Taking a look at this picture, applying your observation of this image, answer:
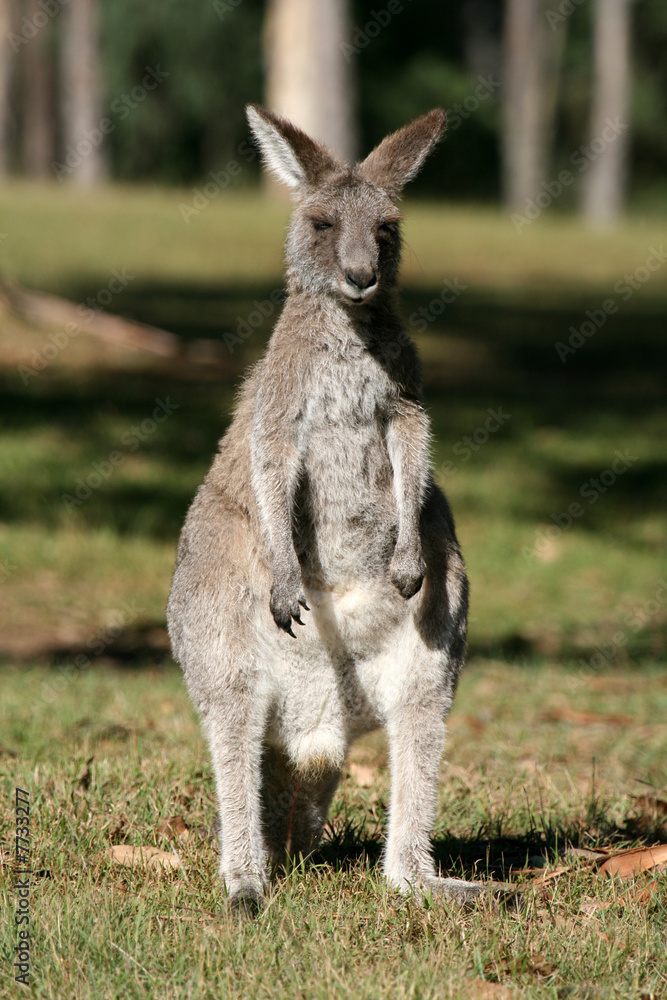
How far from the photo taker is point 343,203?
3.24 metres

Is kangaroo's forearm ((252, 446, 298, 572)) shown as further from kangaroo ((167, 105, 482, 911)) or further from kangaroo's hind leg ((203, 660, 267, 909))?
kangaroo's hind leg ((203, 660, 267, 909))

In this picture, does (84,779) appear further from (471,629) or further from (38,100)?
(38,100)

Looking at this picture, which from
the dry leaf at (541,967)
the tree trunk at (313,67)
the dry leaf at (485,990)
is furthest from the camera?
the tree trunk at (313,67)

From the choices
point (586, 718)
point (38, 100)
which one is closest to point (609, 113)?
point (38, 100)

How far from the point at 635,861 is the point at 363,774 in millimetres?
1298

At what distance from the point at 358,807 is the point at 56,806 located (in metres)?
0.97

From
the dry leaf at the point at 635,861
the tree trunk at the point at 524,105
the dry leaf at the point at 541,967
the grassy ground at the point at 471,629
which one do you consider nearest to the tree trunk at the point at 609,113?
the tree trunk at the point at 524,105

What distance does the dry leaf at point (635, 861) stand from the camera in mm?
3188

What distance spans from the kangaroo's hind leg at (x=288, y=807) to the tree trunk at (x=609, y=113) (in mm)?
23570

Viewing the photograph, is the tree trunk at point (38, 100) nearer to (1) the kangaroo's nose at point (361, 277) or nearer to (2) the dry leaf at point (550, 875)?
(1) the kangaroo's nose at point (361, 277)

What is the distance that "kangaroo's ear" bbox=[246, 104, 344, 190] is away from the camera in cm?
A: 326

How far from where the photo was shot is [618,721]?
17.5 ft

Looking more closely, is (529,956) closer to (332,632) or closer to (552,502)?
(332,632)

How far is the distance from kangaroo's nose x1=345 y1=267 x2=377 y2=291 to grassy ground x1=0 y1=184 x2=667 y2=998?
44 cm
